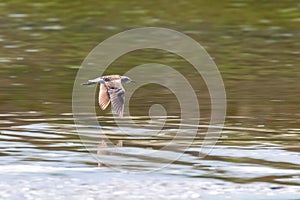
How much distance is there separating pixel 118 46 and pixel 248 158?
5713mm

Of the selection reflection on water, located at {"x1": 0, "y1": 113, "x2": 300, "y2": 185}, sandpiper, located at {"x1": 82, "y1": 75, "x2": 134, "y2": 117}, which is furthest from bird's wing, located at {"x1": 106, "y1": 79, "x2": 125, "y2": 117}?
reflection on water, located at {"x1": 0, "y1": 113, "x2": 300, "y2": 185}

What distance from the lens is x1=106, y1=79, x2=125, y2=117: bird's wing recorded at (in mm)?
8007

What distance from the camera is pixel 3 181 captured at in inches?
275

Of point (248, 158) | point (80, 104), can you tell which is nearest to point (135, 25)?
point (80, 104)

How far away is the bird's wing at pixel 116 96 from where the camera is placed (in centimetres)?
801

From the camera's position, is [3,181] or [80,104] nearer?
[3,181]

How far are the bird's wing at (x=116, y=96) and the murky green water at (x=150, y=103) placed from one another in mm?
311

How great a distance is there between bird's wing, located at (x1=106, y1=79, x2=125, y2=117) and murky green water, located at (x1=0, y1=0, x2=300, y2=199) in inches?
12.2

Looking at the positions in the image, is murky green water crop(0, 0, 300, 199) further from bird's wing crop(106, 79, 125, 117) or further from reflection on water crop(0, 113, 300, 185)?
bird's wing crop(106, 79, 125, 117)

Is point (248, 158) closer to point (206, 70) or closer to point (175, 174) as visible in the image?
point (175, 174)

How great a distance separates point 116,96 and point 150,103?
1755 millimetres

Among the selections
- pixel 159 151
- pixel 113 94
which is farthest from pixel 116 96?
pixel 159 151

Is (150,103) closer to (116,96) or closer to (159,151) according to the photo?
(116,96)

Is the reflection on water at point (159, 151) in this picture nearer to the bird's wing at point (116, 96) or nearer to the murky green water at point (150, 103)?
the murky green water at point (150, 103)
